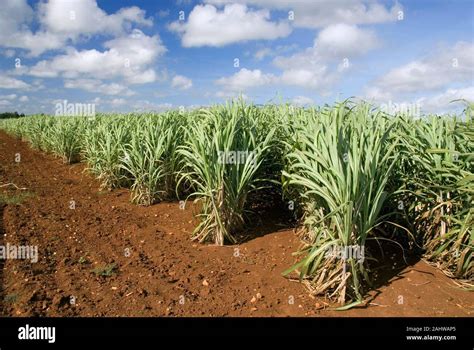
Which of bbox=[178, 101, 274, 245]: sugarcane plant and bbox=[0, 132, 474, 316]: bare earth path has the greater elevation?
bbox=[178, 101, 274, 245]: sugarcane plant

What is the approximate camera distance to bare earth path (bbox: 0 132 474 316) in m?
2.44

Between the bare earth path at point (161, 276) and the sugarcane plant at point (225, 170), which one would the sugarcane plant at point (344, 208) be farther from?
the sugarcane plant at point (225, 170)

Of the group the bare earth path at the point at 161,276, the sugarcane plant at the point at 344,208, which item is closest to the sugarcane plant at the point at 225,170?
the bare earth path at the point at 161,276

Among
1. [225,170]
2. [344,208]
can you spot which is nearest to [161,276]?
[225,170]

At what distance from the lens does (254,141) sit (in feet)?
11.4

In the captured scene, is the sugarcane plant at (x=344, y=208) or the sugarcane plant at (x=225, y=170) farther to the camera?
the sugarcane plant at (x=225, y=170)

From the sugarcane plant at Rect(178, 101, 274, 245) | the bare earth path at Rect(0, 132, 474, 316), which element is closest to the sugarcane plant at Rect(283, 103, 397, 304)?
the bare earth path at Rect(0, 132, 474, 316)

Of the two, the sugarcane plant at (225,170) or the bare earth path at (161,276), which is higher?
the sugarcane plant at (225,170)

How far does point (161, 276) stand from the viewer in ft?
9.45

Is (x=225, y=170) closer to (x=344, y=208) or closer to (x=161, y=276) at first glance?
(x=161, y=276)

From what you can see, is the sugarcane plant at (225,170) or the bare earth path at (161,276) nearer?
the bare earth path at (161,276)

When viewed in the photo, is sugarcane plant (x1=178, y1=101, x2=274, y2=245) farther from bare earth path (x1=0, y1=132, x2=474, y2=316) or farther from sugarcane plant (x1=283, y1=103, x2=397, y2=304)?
sugarcane plant (x1=283, y1=103, x2=397, y2=304)

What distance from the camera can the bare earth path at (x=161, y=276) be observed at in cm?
244

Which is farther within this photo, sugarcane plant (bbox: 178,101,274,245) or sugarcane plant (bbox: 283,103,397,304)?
sugarcane plant (bbox: 178,101,274,245)
